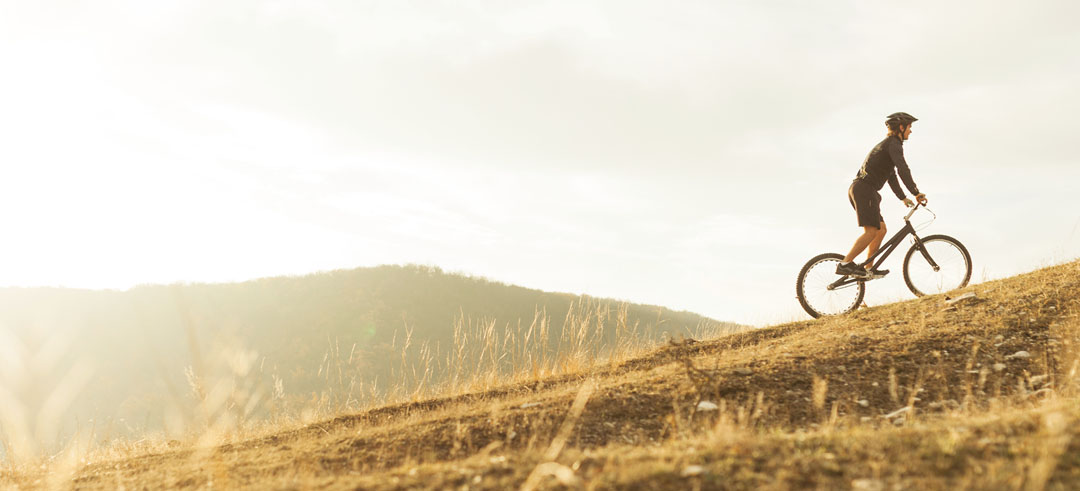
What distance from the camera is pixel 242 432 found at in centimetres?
722

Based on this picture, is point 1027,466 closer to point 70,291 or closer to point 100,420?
point 100,420

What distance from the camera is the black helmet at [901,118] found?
9148 millimetres

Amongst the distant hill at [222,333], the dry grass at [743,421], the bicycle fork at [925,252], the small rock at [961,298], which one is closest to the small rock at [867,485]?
the dry grass at [743,421]

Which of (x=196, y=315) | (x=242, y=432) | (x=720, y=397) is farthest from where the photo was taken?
(x=196, y=315)

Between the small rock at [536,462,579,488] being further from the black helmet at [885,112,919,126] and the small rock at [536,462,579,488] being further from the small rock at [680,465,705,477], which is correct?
the black helmet at [885,112,919,126]

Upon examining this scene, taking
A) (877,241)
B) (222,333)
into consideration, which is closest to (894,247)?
(877,241)

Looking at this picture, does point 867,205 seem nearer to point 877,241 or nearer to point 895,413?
point 877,241

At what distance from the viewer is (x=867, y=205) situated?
9.19 meters

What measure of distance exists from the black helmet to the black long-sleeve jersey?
0.79 ft

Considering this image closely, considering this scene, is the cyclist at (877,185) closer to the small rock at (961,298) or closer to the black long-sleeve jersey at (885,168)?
the black long-sleeve jersey at (885,168)

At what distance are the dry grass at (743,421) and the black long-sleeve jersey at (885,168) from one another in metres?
1.78

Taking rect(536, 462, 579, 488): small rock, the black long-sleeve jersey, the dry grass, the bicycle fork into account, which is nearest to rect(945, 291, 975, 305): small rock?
the dry grass

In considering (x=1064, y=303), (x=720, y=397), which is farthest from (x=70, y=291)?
(x=1064, y=303)

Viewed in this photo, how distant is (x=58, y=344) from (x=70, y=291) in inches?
216
